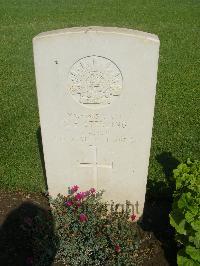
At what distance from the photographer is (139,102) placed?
3543 millimetres

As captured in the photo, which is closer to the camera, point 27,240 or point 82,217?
point 82,217

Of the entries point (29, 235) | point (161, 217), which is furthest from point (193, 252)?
point (29, 235)

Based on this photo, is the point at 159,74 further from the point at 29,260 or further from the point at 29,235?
the point at 29,260

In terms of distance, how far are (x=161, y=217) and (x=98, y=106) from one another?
1.64 metres

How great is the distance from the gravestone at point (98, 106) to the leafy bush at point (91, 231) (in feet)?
0.50

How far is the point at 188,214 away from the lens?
10.5 feet

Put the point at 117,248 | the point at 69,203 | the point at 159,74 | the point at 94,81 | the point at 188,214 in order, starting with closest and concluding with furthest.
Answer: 1. the point at 188,214
2. the point at 94,81
3. the point at 117,248
4. the point at 69,203
5. the point at 159,74

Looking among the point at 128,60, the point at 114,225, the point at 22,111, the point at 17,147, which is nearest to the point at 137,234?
the point at 114,225

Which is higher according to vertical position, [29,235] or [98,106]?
[98,106]

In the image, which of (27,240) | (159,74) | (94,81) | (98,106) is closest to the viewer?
(94,81)

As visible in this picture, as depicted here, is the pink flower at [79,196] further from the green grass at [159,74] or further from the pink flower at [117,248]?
the green grass at [159,74]

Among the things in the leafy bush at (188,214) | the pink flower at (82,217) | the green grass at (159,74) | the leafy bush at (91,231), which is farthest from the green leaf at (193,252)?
the green grass at (159,74)

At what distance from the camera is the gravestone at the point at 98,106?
3295 millimetres

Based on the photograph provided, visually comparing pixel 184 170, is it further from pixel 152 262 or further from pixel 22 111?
pixel 22 111
